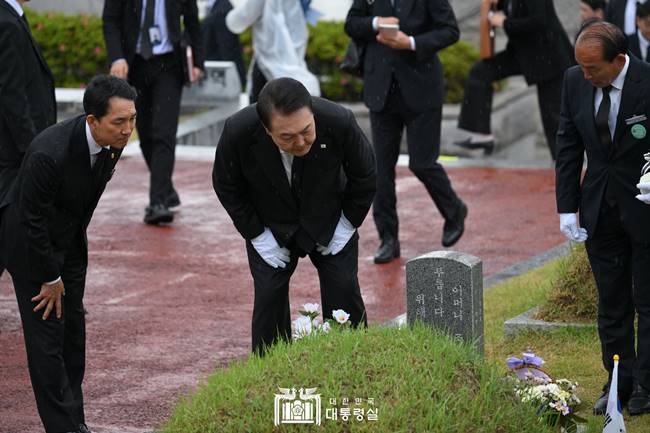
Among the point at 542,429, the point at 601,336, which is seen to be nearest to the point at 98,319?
the point at 601,336

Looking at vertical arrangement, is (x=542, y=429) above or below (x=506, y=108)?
above

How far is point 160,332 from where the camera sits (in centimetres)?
843

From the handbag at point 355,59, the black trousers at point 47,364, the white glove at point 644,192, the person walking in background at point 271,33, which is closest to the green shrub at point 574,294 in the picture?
the white glove at point 644,192

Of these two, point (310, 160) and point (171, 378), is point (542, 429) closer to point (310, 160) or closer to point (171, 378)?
point (310, 160)

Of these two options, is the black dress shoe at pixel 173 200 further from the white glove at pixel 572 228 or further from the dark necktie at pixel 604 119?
the dark necktie at pixel 604 119

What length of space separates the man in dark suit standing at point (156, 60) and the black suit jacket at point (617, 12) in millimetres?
3504

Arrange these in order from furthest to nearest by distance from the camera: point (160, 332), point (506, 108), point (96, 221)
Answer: point (506, 108) → point (96, 221) → point (160, 332)

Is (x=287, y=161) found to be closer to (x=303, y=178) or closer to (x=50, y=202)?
(x=303, y=178)

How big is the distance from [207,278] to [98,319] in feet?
4.24

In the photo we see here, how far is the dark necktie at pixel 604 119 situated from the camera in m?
→ 6.32

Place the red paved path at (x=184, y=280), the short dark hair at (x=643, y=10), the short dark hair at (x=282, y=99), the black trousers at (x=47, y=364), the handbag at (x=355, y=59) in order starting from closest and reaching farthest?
the short dark hair at (x=282, y=99) < the black trousers at (x=47, y=364) < the red paved path at (x=184, y=280) < the short dark hair at (x=643, y=10) < the handbag at (x=355, y=59)

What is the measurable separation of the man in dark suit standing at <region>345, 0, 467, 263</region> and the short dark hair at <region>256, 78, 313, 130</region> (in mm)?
4087

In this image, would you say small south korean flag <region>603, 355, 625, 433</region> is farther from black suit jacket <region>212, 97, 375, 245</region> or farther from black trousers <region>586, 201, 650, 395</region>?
black suit jacket <region>212, 97, 375, 245</region>

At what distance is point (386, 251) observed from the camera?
10203 mm
